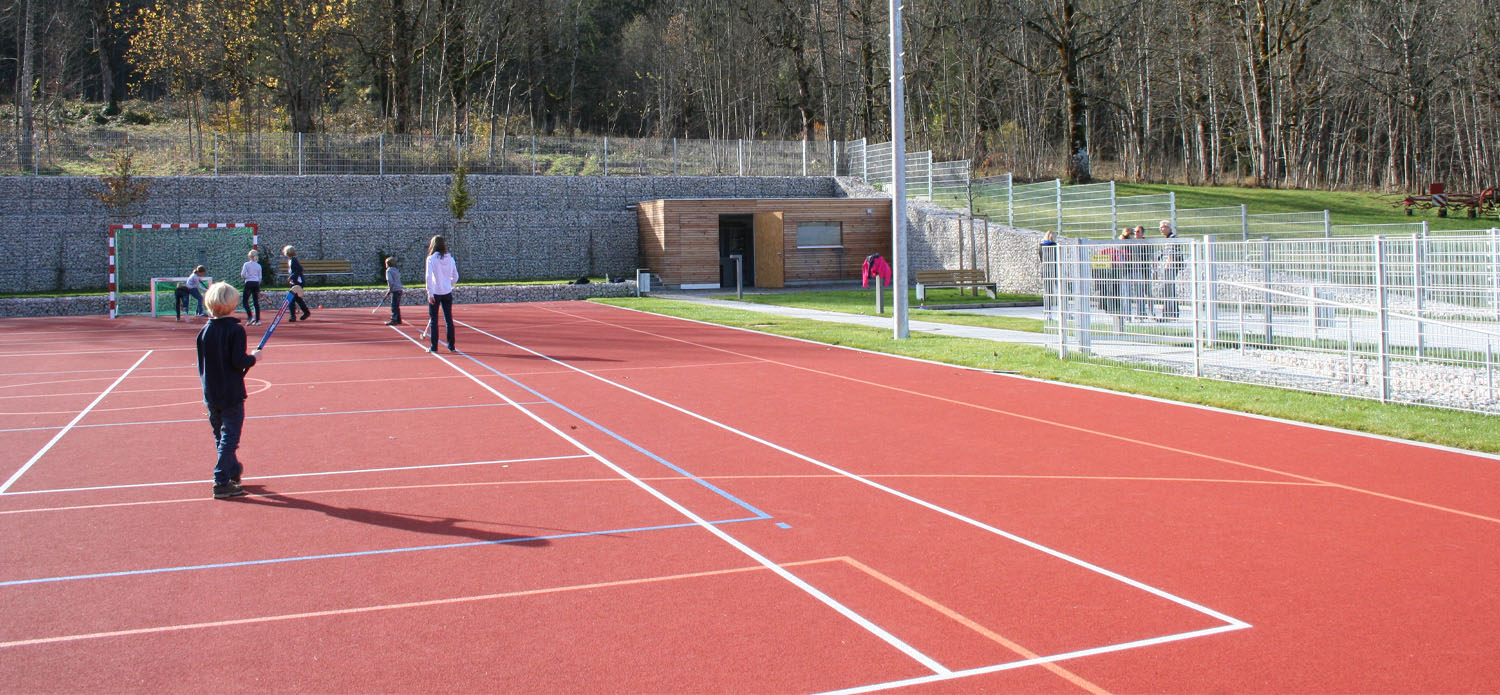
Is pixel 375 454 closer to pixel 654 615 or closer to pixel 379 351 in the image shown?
pixel 654 615

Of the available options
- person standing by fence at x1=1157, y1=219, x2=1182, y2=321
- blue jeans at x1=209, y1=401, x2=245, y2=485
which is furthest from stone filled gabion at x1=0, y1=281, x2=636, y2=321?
person standing by fence at x1=1157, y1=219, x2=1182, y2=321

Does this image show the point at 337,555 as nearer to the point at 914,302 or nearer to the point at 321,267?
the point at 914,302

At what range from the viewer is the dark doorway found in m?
39.7

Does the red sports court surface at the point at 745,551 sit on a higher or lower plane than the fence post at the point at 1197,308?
lower

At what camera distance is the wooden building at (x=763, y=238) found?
3816cm

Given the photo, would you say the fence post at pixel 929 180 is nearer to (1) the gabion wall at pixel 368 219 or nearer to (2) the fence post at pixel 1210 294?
(1) the gabion wall at pixel 368 219

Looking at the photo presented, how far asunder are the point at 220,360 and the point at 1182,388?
1107 centimetres

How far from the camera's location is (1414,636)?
5.08 m

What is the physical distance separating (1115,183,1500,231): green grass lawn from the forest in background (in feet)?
13.3

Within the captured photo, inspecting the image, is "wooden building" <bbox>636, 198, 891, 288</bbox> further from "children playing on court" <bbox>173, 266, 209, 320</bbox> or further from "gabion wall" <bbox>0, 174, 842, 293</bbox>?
"children playing on court" <bbox>173, 266, 209, 320</bbox>

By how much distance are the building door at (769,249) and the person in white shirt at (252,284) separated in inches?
704

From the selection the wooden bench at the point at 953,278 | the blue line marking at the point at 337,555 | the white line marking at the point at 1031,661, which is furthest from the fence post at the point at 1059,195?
the white line marking at the point at 1031,661

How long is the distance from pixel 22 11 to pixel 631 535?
64.5 metres

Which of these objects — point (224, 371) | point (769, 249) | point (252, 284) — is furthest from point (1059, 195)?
point (224, 371)
